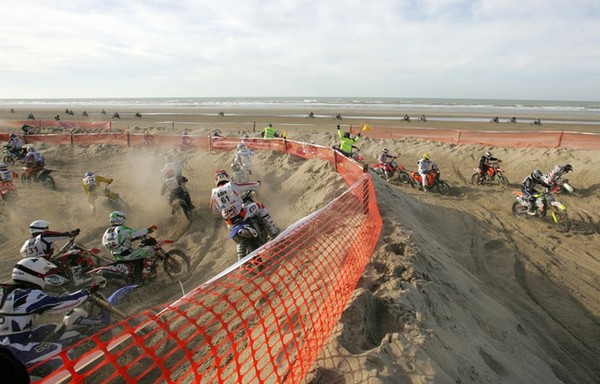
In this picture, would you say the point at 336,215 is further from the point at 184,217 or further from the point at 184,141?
the point at 184,141

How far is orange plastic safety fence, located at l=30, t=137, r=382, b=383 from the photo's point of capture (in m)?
2.33

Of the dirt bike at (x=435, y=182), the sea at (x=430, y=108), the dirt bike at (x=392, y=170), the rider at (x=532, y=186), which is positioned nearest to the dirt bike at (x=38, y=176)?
the dirt bike at (x=392, y=170)

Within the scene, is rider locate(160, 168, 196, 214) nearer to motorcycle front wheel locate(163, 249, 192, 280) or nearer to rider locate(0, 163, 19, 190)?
motorcycle front wheel locate(163, 249, 192, 280)

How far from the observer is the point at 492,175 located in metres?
13.3

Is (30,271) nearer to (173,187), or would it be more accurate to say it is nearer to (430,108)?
(173,187)

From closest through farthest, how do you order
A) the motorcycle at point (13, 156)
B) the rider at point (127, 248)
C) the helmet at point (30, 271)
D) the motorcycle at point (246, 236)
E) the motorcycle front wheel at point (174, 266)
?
the helmet at point (30, 271), the motorcycle at point (246, 236), the rider at point (127, 248), the motorcycle front wheel at point (174, 266), the motorcycle at point (13, 156)

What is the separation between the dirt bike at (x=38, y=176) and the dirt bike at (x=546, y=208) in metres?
16.2

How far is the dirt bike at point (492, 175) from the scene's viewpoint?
1325 centimetres

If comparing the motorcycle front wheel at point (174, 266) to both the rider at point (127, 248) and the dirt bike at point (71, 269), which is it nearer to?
the rider at point (127, 248)

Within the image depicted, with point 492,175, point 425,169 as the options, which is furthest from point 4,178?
point 492,175

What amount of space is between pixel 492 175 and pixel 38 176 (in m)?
17.0

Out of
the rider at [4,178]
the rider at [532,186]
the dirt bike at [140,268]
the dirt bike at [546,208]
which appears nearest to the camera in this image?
the dirt bike at [140,268]

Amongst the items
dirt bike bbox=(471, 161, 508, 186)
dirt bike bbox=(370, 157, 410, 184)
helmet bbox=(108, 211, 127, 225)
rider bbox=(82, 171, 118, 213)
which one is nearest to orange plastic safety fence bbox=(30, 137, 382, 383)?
helmet bbox=(108, 211, 127, 225)

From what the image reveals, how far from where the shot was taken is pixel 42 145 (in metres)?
19.9
